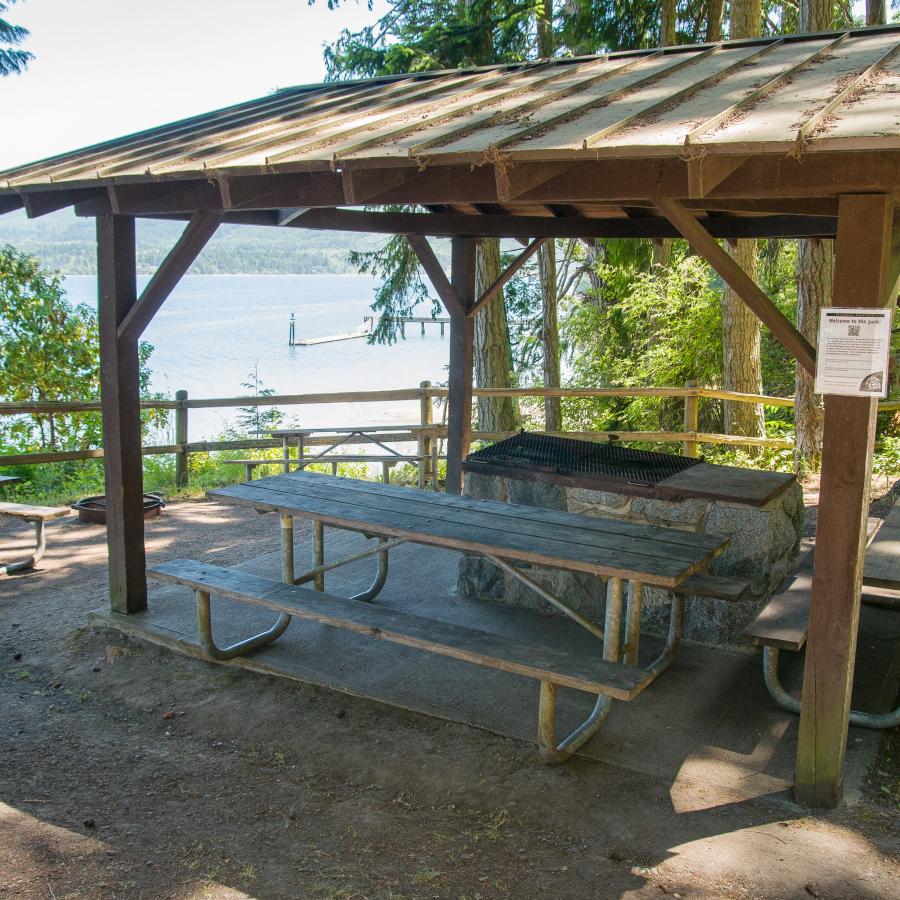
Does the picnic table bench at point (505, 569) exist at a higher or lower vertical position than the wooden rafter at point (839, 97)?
lower

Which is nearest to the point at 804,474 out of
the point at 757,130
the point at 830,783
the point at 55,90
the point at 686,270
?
the point at 686,270

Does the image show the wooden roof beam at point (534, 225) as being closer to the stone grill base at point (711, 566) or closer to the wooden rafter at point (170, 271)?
the wooden rafter at point (170, 271)

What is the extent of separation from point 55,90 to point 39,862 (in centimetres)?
9168

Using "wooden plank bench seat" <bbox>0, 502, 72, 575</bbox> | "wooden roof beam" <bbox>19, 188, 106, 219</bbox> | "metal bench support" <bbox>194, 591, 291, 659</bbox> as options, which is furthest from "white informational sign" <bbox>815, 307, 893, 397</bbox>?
"wooden plank bench seat" <bbox>0, 502, 72, 575</bbox>

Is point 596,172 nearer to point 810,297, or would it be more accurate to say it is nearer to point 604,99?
point 604,99

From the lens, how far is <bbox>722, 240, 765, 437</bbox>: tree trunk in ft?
34.9

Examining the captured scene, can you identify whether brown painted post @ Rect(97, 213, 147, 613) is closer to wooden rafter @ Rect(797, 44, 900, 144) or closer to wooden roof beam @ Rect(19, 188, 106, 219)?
wooden roof beam @ Rect(19, 188, 106, 219)

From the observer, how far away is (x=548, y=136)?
313 cm

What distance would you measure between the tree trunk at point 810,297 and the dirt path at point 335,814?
6492 millimetres

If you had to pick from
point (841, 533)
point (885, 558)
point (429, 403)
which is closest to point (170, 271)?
point (841, 533)

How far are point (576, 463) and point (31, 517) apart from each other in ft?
12.0

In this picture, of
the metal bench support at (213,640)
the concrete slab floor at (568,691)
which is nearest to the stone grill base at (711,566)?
the concrete slab floor at (568,691)

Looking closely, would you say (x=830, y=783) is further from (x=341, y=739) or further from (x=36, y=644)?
(x=36, y=644)

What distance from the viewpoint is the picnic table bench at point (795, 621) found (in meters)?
3.63
